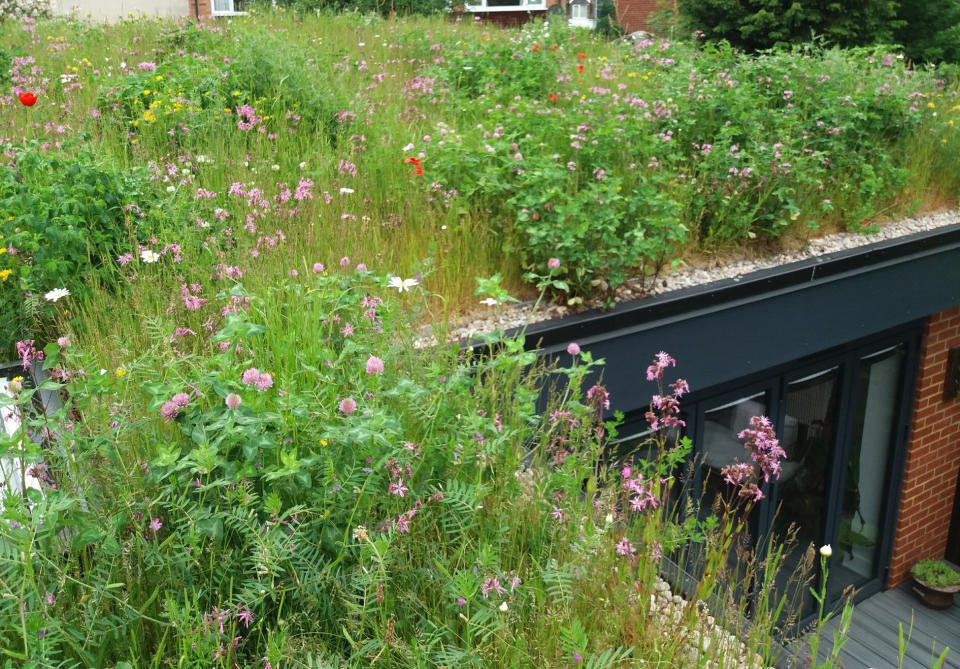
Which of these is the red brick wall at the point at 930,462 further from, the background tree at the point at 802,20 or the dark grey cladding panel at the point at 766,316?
the background tree at the point at 802,20

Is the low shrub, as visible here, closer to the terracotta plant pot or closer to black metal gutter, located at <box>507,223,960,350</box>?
black metal gutter, located at <box>507,223,960,350</box>

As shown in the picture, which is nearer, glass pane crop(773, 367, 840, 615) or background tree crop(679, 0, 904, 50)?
glass pane crop(773, 367, 840, 615)

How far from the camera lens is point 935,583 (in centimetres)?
727

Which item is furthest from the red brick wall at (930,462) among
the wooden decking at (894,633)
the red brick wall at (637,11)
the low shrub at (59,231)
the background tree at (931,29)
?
the red brick wall at (637,11)

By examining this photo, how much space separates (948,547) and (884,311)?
12.1 feet

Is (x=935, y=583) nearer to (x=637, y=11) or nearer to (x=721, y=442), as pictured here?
(x=721, y=442)

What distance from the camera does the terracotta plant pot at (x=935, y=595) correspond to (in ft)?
23.6

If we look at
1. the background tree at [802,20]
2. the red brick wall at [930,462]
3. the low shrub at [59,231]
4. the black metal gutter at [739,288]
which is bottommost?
the red brick wall at [930,462]

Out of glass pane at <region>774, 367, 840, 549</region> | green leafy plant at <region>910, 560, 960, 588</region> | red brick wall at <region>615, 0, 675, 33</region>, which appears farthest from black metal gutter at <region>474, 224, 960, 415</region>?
red brick wall at <region>615, 0, 675, 33</region>

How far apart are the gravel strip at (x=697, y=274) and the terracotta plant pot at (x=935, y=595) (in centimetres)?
338

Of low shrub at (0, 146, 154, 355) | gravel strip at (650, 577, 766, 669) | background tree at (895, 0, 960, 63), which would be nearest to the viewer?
gravel strip at (650, 577, 766, 669)

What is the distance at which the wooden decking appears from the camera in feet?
21.1

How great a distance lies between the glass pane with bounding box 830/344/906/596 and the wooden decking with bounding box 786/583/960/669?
293mm

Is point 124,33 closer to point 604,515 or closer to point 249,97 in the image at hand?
point 249,97
